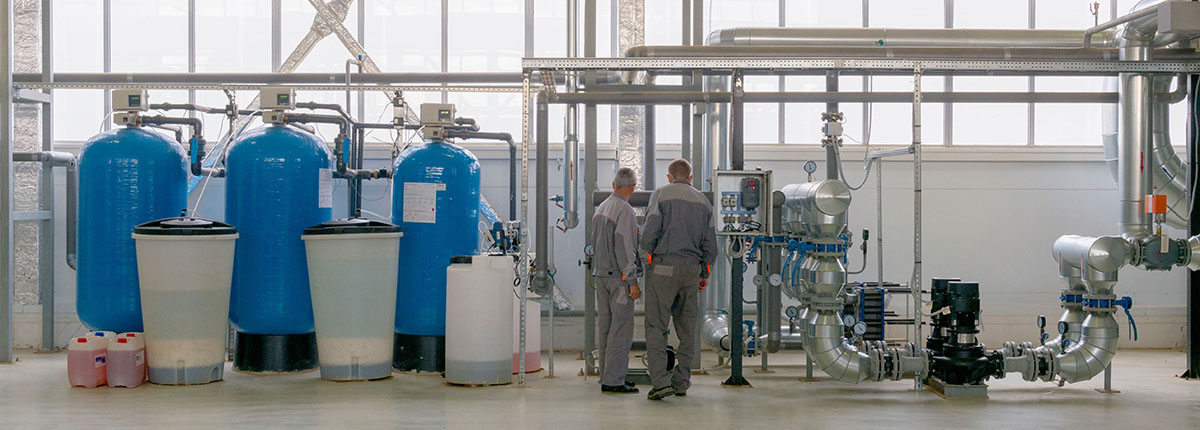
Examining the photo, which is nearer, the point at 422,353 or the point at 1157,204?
the point at 1157,204

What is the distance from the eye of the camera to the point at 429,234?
6055 mm

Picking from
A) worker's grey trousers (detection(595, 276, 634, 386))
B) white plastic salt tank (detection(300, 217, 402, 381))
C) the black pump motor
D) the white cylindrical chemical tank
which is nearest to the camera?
worker's grey trousers (detection(595, 276, 634, 386))

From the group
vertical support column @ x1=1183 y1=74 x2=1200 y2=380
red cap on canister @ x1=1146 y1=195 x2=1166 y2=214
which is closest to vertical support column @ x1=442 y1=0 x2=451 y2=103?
red cap on canister @ x1=1146 y1=195 x2=1166 y2=214

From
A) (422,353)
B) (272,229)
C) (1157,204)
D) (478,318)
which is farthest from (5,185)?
(1157,204)

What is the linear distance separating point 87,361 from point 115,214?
97 cm

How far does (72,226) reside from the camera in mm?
7125

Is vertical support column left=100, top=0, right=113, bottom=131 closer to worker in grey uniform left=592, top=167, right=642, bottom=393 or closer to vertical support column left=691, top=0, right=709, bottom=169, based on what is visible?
vertical support column left=691, top=0, right=709, bottom=169

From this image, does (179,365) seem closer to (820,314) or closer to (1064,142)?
(820,314)

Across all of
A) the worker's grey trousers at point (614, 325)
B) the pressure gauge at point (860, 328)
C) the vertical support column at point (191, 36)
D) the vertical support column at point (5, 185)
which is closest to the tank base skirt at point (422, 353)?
the worker's grey trousers at point (614, 325)

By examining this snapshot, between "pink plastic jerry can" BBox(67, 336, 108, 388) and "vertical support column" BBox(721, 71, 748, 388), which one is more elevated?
"vertical support column" BBox(721, 71, 748, 388)

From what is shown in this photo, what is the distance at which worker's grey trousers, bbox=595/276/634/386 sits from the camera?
528 centimetres

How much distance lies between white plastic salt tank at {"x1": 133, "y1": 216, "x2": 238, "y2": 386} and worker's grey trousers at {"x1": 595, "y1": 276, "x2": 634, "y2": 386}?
2.33 meters

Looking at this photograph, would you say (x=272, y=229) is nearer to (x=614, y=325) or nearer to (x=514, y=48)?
(x=614, y=325)

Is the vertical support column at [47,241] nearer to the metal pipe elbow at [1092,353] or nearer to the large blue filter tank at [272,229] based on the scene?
the large blue filter tank at [272,229]
